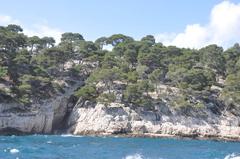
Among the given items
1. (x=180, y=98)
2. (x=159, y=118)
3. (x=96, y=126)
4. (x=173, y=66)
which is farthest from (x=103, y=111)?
(x=173, y=66)

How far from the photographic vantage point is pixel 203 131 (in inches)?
3086

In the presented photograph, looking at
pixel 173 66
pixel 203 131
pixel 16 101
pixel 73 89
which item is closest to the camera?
pixel 16 101

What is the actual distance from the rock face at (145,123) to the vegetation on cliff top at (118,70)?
6.65 feet

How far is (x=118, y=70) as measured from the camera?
84562mm

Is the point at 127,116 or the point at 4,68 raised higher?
the point at 4,68

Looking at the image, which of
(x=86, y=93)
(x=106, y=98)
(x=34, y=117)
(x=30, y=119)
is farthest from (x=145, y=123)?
(x=30, y=119)

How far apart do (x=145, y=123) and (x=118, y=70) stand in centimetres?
1246

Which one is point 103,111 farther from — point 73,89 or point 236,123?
point 236,123

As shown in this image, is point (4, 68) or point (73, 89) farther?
point (73, 89)

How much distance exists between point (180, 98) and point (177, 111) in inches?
113

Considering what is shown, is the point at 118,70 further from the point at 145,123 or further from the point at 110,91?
the point at 145,123

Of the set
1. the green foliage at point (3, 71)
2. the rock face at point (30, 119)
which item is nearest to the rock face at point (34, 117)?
the rock face at point (30, 119)

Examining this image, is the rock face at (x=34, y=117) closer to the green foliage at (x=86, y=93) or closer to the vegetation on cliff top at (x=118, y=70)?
the vegetation on cliff top at (x=118, y=70)

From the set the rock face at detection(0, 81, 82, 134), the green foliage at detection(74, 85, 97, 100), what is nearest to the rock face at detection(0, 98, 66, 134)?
the rock face at detection(0, 81, 82, 134)
